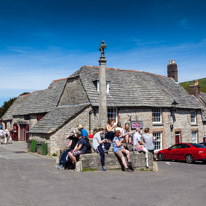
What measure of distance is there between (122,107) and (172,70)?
1235cm

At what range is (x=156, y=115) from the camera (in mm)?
24203

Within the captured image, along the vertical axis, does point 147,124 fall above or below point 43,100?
below

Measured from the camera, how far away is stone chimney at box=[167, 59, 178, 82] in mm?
31250

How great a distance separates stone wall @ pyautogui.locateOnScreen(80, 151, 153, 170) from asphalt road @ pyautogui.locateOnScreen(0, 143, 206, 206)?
648 mm

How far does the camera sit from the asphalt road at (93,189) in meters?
6.71

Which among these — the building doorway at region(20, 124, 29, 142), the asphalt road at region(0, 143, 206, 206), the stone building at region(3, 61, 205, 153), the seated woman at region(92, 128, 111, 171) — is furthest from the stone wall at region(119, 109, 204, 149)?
the building doorway at region(20, 124, 29, 142)

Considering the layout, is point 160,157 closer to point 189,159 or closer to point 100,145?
point 189,159

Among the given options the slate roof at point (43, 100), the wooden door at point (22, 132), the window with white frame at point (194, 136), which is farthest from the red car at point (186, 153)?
the wooden door at point (22, 132)

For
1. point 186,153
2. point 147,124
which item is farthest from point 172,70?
point 186,153

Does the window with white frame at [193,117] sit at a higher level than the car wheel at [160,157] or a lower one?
higher

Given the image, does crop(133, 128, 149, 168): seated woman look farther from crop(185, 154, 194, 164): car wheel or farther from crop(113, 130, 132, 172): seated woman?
crop(185, 154, 194, 164): car wheel

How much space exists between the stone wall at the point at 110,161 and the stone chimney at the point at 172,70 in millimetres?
20657

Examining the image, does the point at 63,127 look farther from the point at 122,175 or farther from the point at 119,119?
the point at 122,175

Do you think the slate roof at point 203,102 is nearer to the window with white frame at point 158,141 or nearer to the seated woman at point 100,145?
the window with white frame at point 158,141
